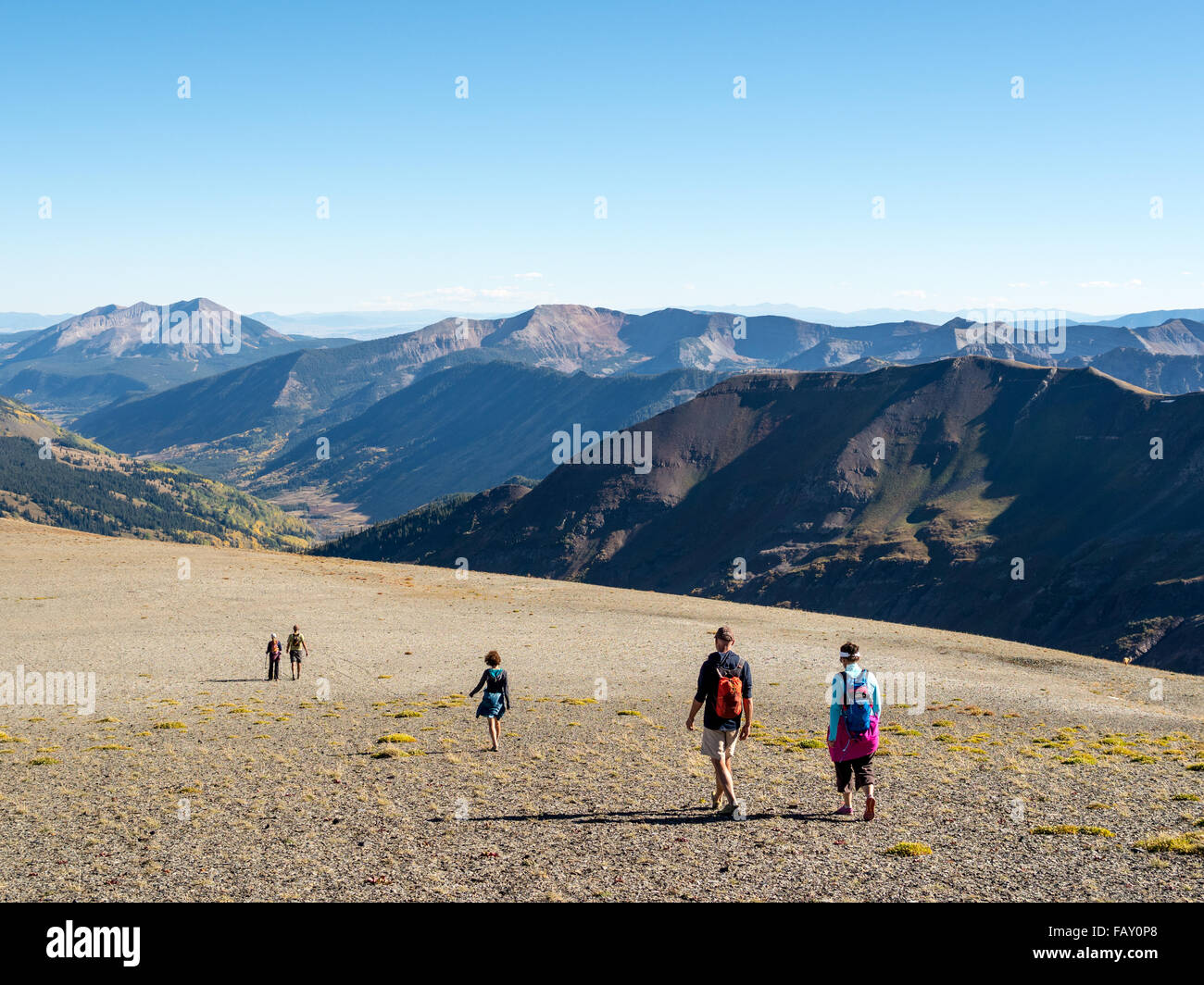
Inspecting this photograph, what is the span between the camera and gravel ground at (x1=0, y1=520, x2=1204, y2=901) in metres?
14.1

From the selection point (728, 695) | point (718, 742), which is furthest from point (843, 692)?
point (718, 742)

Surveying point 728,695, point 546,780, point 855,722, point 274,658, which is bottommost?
point 274,658

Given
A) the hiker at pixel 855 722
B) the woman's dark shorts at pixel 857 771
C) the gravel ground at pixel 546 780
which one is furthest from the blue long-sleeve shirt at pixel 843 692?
the gravel ground at pixel 546 780

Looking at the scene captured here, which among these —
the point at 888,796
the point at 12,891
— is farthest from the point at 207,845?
the point at 888,796

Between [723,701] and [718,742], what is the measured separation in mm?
903

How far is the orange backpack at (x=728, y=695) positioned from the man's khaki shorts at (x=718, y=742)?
0.43 metres

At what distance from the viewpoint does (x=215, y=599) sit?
210 ft

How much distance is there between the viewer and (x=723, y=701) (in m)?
16.4

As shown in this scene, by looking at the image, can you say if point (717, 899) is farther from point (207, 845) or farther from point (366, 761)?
point (366, 761)

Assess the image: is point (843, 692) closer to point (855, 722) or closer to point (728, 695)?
point (855, 722)

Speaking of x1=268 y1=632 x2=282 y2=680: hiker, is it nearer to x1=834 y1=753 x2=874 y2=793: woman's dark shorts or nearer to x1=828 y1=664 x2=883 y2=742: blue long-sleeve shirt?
x1=834 y1=753 x2=874 y2=793: woman's dark shorts
